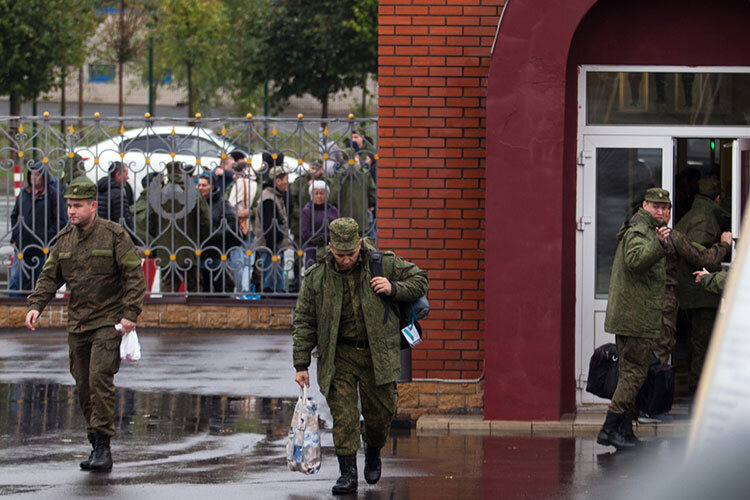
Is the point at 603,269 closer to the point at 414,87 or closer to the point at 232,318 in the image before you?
the point at 414,87

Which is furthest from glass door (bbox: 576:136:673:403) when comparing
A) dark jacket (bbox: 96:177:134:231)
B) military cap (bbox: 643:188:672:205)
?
dark jacket (bbox: 96:177:134:231)

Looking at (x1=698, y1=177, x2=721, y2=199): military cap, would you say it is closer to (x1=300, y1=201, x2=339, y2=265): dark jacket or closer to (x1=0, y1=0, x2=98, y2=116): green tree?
(x1=300, y1=201, x2=339, y2=265): dark jacket

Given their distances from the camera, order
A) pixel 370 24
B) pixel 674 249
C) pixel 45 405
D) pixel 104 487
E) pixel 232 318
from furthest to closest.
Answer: pixel 370 24 < pixel 232 318 < pixel 45 405 < pixel 674 249 < pixel 104 487

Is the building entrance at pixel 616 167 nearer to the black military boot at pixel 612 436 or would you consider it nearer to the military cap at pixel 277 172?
the black military boot at pixel 612 436

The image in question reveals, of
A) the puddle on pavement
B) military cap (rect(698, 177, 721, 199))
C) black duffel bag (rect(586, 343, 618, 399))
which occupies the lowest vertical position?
the puddle on pavement

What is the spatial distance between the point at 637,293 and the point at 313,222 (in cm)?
692

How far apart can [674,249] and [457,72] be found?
2115 mm

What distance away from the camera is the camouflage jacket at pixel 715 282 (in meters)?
8.89

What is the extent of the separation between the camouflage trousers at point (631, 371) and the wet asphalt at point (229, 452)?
0.35 metres

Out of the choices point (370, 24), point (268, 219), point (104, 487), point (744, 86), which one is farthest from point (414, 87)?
point (370, 24)

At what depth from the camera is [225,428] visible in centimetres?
995

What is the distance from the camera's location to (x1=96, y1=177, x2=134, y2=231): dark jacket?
1555 centimetres

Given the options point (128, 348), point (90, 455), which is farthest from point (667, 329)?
point (90, 455)

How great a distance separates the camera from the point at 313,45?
28109mm
